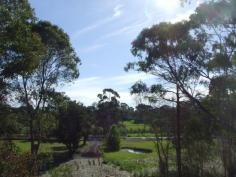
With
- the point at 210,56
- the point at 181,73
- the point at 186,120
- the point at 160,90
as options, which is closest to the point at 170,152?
the point at 186,120

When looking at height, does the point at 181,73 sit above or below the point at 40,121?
above

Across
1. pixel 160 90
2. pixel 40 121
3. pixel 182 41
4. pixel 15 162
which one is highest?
pixel 182 41

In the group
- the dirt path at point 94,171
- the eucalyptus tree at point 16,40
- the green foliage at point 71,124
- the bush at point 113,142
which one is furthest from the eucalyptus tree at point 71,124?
the eucalyptus tree at point 16,40

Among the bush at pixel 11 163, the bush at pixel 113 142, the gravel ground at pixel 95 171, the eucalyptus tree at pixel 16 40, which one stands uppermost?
the eucalyptus tree at pixel 16 40

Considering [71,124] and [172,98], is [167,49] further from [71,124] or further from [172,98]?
[71,124]

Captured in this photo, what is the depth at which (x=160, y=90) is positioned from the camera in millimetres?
25922

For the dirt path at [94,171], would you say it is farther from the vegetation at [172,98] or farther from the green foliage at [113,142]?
the green foliage at [113,142]

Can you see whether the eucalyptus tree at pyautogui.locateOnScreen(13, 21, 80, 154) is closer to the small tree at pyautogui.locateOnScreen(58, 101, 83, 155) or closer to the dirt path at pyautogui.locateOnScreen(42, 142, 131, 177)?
the dirt path at pyautogui.locateOnScreen(42, 142, 131, 177)

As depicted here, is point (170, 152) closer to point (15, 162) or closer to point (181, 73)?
point (181, 73)

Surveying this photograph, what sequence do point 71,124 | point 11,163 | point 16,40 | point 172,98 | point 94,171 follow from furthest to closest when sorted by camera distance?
point 71,124 < point 94,171 < point 172,98 < point 11,163 < point 16,40

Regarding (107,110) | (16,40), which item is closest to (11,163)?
(16,40)

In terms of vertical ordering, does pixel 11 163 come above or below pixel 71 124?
below

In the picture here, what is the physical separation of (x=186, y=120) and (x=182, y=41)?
263 inches

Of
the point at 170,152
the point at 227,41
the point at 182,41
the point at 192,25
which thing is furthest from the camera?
the point at 170,152
